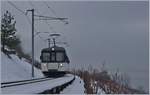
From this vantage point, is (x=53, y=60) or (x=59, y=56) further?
(x=59, y=56)

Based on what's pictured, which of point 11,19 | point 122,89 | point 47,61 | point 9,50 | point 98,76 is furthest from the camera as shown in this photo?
point 9,50

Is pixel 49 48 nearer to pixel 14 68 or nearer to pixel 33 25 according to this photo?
pixel 33 25

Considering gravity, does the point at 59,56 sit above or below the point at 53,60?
→ above

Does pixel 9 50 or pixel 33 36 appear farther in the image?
pixel 9 50

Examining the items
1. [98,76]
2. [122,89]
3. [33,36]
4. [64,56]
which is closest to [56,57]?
[64,56]

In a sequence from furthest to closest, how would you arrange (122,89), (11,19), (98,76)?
(11,19), (98,76), (122,89)

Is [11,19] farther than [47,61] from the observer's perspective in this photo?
Yes

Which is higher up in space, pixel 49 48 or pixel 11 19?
pixel 11 19

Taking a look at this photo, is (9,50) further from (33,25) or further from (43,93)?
(43,93)

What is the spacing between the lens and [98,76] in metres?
29.5

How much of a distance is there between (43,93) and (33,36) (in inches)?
1042

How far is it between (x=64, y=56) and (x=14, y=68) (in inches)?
407

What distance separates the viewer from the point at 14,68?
4541cm

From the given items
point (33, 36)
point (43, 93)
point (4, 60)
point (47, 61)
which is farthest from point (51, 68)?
point (43, 93)
